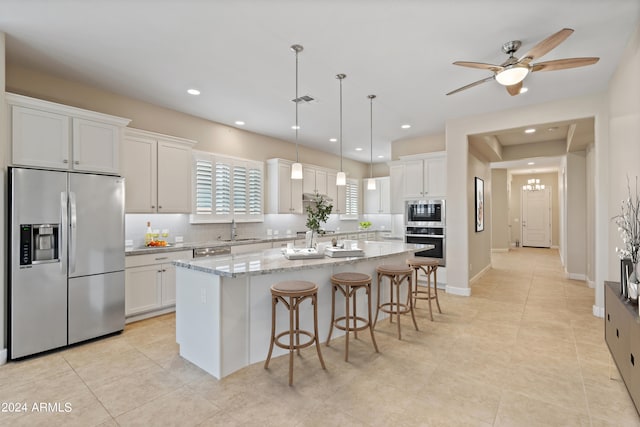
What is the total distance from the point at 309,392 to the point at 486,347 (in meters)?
1.98

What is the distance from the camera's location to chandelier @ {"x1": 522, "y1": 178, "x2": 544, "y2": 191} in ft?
38.7

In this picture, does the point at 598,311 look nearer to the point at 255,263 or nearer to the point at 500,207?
the point at 255,263

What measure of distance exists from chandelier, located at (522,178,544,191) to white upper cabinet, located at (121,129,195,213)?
12.5m

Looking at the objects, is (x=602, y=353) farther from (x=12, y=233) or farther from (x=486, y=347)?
(x=12, y=233)

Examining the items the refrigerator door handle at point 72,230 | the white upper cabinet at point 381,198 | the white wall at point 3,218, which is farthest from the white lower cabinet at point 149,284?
the white upper cabinet at point 381,198

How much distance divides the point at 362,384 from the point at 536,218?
41.1ft

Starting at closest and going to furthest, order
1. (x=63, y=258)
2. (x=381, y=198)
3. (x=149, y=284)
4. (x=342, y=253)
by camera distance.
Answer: (x=63, y=258) < (x=342, y=253) < (x=149, y=284) < (x=381, y=198)

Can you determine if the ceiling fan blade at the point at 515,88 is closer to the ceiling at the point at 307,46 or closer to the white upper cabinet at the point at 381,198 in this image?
the ceiling at the point at 307,46

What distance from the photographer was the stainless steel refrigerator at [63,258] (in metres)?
2.89

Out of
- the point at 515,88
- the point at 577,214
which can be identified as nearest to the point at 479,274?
the point at 577,214

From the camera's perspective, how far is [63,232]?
3.15 meters

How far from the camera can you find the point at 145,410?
2.18 m

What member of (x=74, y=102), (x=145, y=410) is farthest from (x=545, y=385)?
(x=74, y=102)

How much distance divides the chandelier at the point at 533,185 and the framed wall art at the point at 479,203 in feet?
21.9
